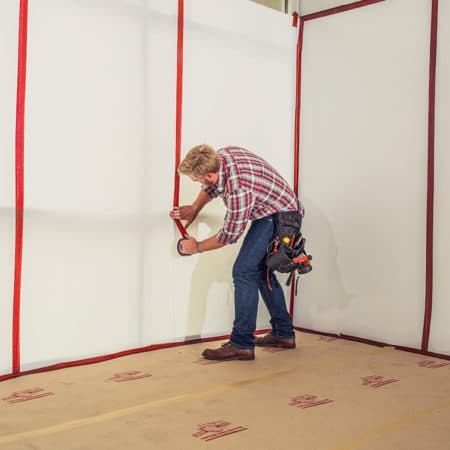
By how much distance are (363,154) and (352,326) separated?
43.2 inches

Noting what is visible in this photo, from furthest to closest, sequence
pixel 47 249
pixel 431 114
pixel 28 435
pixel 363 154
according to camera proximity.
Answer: pixel 363 154, pixel 431 114, pixel 47 249, pixel 28 435

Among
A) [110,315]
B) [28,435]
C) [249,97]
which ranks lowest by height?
[28,435]

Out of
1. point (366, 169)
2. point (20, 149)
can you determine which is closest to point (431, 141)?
point (366, 169)

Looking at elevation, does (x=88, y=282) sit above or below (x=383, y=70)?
below

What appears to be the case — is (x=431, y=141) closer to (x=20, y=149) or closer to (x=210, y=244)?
(x=210, y=244)

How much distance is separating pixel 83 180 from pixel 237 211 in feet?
2.68

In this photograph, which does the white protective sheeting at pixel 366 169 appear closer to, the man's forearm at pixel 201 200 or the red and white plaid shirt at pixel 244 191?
the red and white plaid shirt at pixel 244 191

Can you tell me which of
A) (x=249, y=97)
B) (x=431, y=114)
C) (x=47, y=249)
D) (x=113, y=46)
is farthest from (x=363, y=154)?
(x=47, y=249)

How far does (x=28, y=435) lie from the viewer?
99.1 inches

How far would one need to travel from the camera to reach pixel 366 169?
426 cm

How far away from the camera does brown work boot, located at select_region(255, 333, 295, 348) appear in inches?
159

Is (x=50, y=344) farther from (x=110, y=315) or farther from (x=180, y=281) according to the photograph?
(x=180, y=281)

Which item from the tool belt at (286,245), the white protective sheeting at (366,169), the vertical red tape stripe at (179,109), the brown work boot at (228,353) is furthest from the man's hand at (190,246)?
the white protective sheeting at (366,169)

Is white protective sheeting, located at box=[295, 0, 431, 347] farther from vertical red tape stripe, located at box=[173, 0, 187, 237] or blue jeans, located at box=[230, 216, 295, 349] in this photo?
vertical red tape stripe, located at box=[173, 0, 187, 237]
